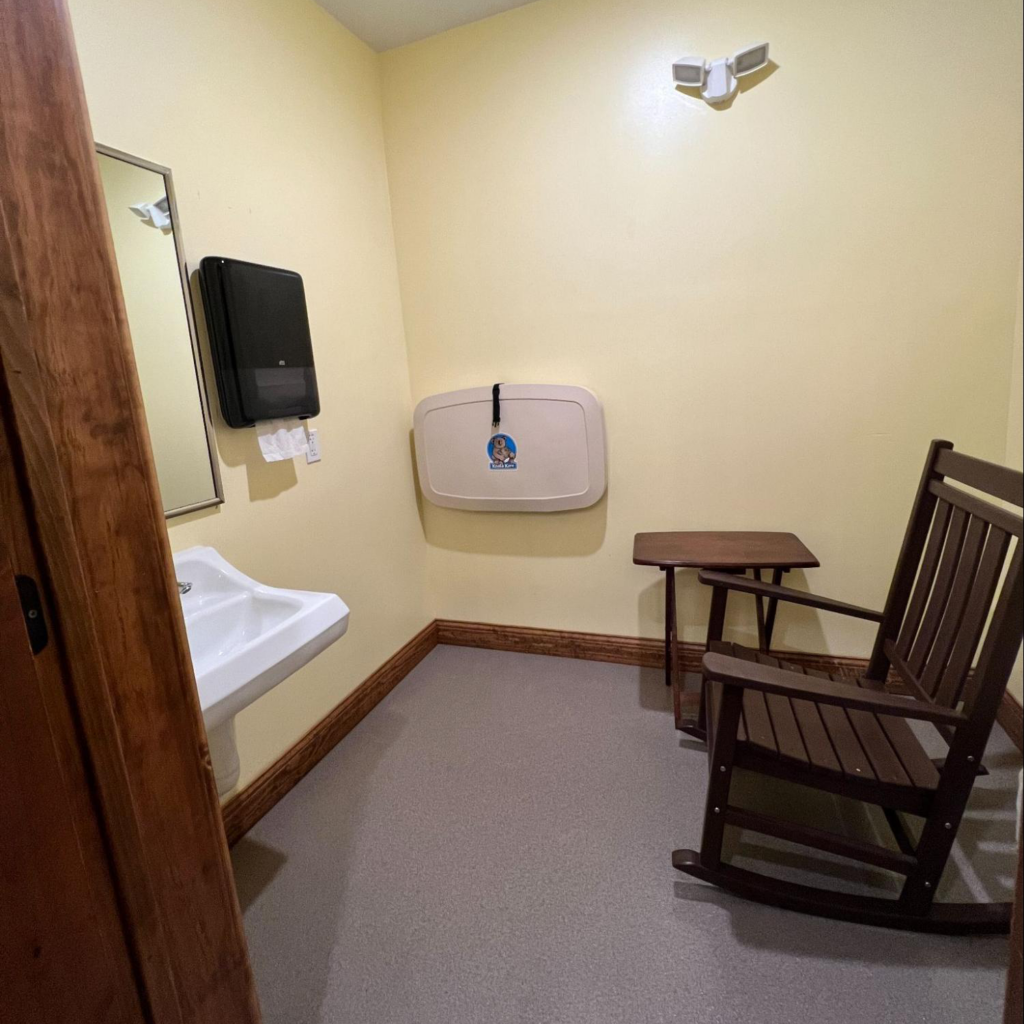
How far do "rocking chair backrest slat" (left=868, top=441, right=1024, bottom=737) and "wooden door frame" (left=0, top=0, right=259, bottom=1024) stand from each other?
107 cm

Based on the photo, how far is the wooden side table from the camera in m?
1.92

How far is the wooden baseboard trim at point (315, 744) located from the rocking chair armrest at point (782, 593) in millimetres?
1415

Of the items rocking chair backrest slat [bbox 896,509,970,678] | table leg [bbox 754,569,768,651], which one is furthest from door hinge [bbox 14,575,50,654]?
table leg [bbox 754,569,768,651]

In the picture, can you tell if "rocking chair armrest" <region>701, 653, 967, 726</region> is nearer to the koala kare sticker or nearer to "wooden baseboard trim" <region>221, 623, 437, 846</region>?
the koala kare sticker

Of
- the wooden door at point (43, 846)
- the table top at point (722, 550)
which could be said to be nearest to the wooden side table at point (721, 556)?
the table top at point (722, 550)

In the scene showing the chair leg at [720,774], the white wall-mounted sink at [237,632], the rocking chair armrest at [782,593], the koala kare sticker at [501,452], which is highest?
the koala kare sticker at [501,452]

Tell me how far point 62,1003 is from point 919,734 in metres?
2.34

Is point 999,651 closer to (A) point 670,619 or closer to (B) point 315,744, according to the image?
(A) point 670,619

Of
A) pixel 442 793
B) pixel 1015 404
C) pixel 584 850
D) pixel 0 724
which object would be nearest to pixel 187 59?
pixel 0 724

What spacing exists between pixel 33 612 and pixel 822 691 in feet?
4.50

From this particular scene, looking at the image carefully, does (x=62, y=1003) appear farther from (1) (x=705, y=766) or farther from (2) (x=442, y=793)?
(1) (x=705, y=766)

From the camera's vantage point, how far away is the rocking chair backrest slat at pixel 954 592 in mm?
874

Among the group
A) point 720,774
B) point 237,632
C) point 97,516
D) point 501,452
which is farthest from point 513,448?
point 97,516

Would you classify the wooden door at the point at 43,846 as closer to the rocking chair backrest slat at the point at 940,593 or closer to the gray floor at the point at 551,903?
the gray floor at the point at 551,903
